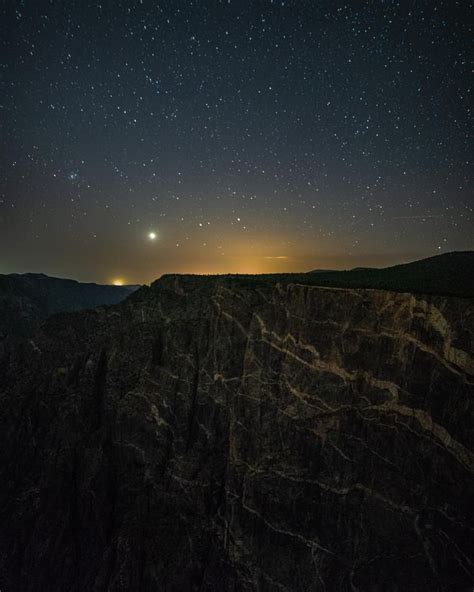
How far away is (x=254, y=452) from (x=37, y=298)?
361 ft

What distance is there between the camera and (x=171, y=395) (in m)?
28.9

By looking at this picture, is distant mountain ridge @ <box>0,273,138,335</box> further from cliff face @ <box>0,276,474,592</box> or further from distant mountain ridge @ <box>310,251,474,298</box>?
distant mountain ridge @ <box>310,251,474,298</box>

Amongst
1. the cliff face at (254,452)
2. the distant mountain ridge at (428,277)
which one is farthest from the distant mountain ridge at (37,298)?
the distant mountain ridge at (428,277)

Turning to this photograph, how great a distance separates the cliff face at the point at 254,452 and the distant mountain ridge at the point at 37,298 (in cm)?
3855

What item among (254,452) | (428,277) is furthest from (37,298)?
(428,277)

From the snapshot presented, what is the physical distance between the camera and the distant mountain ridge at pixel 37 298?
84312mm

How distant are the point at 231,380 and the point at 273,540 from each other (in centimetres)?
1156

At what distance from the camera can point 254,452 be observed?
2367cm

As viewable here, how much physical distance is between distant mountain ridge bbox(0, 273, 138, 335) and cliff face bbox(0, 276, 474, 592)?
38552 millimetres

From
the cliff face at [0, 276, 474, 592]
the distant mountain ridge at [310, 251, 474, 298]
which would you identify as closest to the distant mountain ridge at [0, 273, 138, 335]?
the cliff face at [0, 276, 474, 592]

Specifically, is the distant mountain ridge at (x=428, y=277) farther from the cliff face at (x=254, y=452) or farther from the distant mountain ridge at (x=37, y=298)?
the distant mountain ridge at (x=37, y=298)

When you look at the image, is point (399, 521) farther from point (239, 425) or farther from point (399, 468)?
point (239, 425)

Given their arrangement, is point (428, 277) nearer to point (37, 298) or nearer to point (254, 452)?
point (254, 452)

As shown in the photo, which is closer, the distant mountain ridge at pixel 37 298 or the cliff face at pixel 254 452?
the cliff face at pixel 254 452
